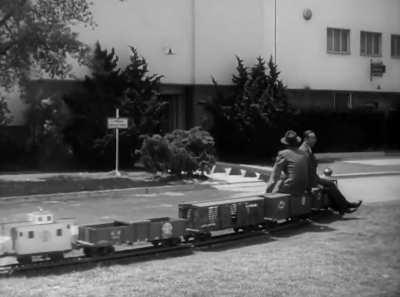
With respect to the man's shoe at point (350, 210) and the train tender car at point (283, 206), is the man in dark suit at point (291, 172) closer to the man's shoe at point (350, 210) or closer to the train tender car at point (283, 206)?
A: the train tender car at point (283, 206)

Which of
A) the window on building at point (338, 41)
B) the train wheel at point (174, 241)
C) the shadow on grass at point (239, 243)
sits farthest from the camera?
the window on building at point (338, 41)

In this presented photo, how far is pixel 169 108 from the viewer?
3020 centimetres

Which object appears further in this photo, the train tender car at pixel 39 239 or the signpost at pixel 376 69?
the signpost at pixel 376 69

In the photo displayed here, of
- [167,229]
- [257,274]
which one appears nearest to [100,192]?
[167,229]

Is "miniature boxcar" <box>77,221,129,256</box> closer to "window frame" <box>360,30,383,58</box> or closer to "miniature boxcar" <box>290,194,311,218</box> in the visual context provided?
"miniature boxcar" <box>290,194,311,218</box>

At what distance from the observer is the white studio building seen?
27.1m

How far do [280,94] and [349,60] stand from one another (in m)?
6.70

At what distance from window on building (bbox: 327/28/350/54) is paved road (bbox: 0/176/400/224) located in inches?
496

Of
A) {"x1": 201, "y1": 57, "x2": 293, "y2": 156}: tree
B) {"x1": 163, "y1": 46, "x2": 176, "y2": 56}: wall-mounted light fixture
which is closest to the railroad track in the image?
{"x1": 201, "y1": 57, "x2": 293, "y2": 156}: tree

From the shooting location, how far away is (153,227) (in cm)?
983

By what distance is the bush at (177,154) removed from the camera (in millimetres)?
20984

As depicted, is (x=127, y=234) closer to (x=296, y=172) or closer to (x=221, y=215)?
(x=221, y=215)

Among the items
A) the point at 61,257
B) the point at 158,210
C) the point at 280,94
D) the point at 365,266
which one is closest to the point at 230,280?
the point at 365,266

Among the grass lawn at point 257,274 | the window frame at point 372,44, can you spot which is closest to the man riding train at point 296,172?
the grass lawn at point 257,274
